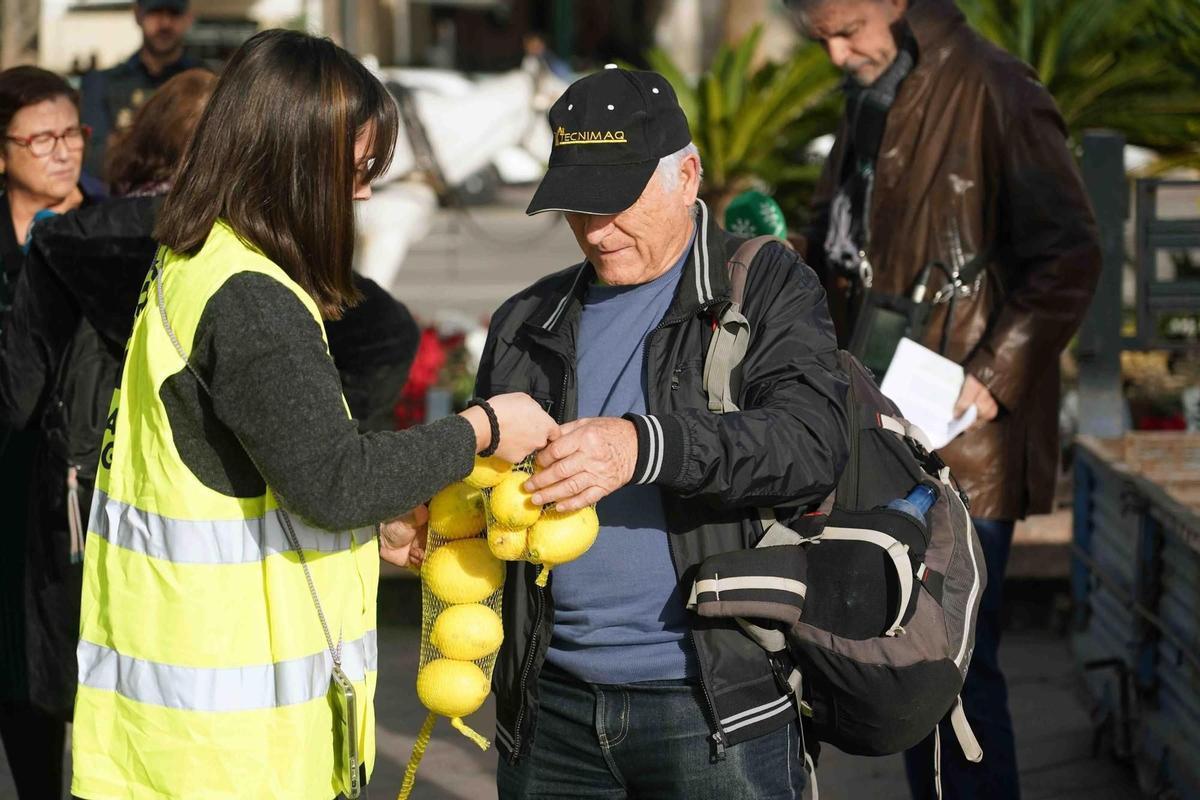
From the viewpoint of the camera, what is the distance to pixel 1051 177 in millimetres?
3883

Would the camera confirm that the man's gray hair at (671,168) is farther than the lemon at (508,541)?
Yes

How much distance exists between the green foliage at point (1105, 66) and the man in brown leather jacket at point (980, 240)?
141 inches

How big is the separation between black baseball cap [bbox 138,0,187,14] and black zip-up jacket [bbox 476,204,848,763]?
3810 mm

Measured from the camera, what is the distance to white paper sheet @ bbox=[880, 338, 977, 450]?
148 inches

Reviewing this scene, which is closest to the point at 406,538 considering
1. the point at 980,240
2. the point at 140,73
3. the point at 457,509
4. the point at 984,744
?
the point at 457,509

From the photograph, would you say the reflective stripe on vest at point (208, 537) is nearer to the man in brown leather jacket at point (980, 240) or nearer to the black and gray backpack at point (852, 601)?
the black and gray backpack at point (852, 601)

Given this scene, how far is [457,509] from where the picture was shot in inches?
108

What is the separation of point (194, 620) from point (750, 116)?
19.9 ft

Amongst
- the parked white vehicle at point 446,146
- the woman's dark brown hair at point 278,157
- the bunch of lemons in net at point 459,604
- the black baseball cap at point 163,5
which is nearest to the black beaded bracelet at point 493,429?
the bunch of lemons in net at point 459,604

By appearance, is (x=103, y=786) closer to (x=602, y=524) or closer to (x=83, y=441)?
(x=602, y=524)

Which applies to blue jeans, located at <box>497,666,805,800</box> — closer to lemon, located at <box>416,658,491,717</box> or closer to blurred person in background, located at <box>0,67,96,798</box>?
lemon, located at <box>416,658,491,717</box>

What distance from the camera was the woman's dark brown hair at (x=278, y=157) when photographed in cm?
237

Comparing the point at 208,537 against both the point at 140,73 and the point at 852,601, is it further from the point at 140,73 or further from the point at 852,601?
the point at 140,73

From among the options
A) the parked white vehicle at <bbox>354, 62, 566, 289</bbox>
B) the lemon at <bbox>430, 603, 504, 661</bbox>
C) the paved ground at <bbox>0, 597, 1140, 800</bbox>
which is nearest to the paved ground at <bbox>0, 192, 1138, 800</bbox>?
the paved ground at <bbox>0, 597, 1140, 800</bbox>
